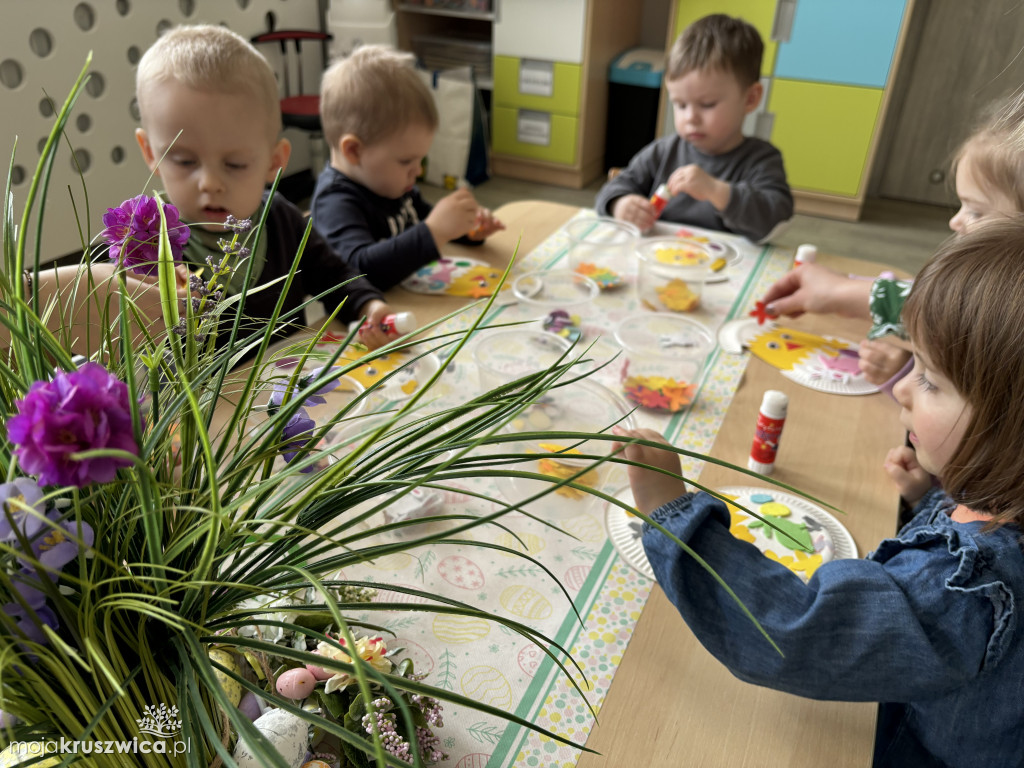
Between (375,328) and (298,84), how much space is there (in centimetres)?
252

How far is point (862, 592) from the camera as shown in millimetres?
619

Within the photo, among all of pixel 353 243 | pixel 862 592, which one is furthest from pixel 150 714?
pixel 353 243

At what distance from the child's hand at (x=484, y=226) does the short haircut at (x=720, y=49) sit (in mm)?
613

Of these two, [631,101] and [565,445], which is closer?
[565,445]

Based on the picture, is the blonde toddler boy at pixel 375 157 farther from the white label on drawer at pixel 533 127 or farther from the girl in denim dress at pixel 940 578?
the white label on drawer at pixel 533 127

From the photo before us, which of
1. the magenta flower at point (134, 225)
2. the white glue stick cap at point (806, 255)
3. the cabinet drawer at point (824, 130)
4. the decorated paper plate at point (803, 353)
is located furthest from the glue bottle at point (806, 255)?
the cabinet drawer at point (824, 130)

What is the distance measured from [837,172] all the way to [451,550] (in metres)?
3.24

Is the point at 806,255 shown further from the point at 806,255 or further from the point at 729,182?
the point at 729,182

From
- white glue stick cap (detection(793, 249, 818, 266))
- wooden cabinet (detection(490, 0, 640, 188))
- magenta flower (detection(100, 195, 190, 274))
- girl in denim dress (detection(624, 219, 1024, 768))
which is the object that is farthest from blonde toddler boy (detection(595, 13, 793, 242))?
wooden cabinet (detection(490, 0, 640, 188))

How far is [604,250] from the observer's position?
4.79ft

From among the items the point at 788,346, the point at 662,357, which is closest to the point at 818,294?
the point at 788,346

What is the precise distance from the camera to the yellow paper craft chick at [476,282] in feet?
4.30

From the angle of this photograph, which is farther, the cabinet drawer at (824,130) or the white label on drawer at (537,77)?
the white label on drawer at (537,77)

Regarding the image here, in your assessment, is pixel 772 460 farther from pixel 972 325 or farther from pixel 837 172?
pixel 837 172
